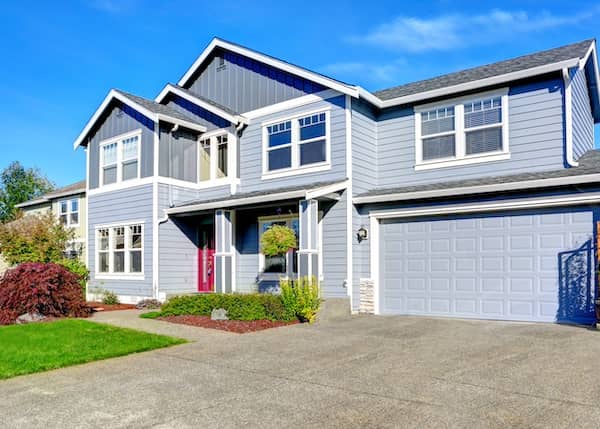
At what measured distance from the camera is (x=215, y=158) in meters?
16.0

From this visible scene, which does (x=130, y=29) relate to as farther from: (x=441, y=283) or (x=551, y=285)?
(x=551, y=285)

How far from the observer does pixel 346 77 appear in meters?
12.9

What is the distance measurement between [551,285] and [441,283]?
238 cm

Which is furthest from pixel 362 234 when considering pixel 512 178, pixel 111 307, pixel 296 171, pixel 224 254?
pixel 111 307

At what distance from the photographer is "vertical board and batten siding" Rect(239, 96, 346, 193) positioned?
12.9 m

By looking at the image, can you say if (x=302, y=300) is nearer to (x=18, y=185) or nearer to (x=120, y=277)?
(x=120, y=277)

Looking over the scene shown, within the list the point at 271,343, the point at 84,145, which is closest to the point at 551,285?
the point at 271,343

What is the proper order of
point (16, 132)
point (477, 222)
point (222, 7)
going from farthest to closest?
point (16, 132), point (222, 7), point (477, 222)

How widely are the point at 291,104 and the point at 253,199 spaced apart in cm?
299

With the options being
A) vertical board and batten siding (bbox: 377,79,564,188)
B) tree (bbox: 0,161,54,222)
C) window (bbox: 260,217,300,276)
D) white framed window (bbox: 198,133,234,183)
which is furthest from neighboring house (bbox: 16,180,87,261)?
tree (bbox: 0,161,54,222)

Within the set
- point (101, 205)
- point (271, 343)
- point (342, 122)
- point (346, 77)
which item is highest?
point (346, 77)

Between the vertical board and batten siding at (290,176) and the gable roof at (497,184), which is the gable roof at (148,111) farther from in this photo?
the gable roof at (497,184)

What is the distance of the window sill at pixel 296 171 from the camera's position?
1313 cm

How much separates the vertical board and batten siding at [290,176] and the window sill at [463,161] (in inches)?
84.3
